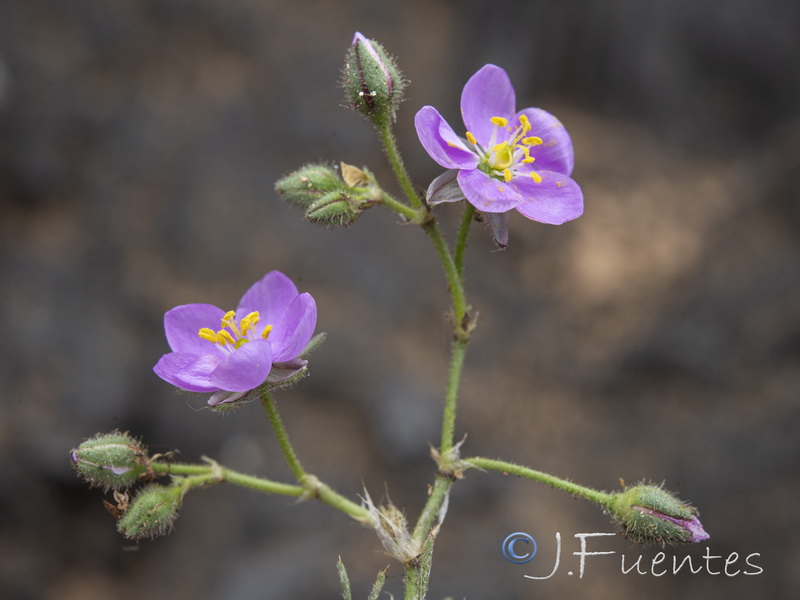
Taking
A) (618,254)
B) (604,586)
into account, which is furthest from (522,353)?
(604,586)

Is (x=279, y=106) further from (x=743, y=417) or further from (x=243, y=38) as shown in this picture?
(x=743, y=417)

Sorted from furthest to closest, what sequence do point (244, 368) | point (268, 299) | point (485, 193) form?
1. point (268, 299)
2. point (485, 193)
3. point (244, 368)

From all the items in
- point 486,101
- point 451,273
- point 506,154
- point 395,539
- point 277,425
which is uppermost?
point 486,101

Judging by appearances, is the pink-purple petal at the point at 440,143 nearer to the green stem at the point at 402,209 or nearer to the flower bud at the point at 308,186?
the green stem at the point at 402,209

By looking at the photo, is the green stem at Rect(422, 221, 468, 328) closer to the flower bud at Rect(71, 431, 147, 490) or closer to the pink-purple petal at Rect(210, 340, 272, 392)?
the pink-purple petal at Rect(210, 340, 272, 392)

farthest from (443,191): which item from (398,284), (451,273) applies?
(398,284)

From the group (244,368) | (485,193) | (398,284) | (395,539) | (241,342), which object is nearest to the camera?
(244,368)

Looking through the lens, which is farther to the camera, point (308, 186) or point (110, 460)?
point (308, 186)

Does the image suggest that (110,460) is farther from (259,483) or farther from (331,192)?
(331,192)

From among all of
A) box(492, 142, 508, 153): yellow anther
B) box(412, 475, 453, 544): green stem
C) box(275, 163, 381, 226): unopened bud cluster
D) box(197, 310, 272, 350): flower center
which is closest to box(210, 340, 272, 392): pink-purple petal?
box(197, 310, 272, 350): flower center
